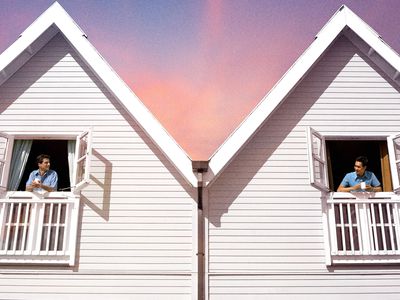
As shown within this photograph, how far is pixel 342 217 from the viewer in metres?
8.23

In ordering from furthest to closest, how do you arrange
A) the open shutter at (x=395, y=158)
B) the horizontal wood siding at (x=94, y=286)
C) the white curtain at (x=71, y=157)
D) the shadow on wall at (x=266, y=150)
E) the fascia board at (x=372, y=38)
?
the fascia board at (x=372, y=38)
the white curtain at (x=71, y=157)
the shadow on wall at (x=266, y=150)
the open shutter at (x=395, y=158)
the horizontal wood siding at (x=94, y=286)

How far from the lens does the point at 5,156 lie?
864 cm

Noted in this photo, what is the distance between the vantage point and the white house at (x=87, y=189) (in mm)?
8016

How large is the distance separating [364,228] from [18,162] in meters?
6.43

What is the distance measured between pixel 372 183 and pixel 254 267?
2713mm

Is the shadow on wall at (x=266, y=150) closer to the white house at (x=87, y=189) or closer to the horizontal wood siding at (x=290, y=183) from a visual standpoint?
the horizontal wood siding at (x=290, y=183)

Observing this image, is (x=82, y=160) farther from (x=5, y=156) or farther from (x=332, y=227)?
(x=332, y=227)

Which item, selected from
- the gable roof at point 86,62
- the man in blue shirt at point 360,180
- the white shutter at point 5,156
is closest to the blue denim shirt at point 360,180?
the man in blue shirt at point 360,180

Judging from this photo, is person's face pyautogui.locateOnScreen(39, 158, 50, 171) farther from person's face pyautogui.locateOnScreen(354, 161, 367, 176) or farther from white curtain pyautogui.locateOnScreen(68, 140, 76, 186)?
person's face pyautogui.locateOnScreen(354, 161, 367, 176)

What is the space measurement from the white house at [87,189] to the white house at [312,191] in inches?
30.9

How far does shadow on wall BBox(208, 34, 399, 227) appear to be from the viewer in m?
8.46

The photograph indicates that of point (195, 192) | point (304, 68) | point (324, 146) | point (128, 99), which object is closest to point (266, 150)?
point (324, 146)

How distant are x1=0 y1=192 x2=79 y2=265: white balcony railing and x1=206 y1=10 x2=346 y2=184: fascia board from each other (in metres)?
2.59

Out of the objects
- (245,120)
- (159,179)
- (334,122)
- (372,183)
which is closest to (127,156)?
(159,179)
